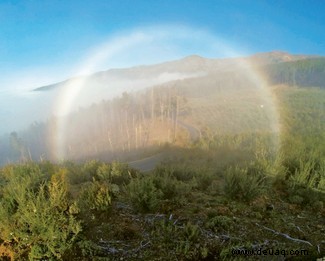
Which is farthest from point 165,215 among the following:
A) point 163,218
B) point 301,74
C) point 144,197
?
point 301,74

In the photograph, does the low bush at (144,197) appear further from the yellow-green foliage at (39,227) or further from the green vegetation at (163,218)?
the yellow-green foliage at (39,227)

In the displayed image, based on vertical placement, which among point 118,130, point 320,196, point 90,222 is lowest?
point 118,130

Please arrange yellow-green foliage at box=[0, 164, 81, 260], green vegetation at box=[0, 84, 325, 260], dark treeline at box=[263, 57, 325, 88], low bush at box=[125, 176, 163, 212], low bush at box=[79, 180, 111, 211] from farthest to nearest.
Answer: dark treeline at box=[263, 57, 325, 88] → low bush at box=[125, 176, 163, 212] → low bush at box=[79, 180, 111, 211] → green vegetation at box=[0, 84, 325, 260] → yellow-green foliage at box=[0, 164, 81, 260]

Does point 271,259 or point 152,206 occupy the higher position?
point 152,206

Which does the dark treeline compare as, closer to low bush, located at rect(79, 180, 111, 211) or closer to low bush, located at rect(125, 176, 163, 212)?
low bush, located at rect(125, 176, 163, 212)

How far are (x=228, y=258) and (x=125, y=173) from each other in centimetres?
578

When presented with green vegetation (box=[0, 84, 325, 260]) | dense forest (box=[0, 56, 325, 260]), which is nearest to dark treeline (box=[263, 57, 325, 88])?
dense forest (box=[0, 56, 325, 260])

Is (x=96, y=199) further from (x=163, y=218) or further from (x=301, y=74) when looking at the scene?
(x=301, y=74)

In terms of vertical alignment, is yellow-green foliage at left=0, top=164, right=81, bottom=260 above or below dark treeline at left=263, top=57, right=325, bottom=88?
below

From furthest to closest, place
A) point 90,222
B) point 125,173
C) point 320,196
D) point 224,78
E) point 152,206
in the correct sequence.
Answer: point 224,78, point 125,173, point 320,196, point 152,206, point 90,222

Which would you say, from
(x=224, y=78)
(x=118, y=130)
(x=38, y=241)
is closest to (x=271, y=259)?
(x=38, y=241)

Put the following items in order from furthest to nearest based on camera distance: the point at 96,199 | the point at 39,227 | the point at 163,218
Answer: the point at 96,199 → the point at 163,218 → the point at 39,227

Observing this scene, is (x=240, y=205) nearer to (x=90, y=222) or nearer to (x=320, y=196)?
(x=320, y=196)

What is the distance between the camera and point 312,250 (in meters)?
5.01
